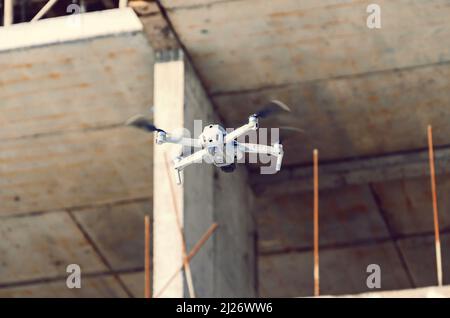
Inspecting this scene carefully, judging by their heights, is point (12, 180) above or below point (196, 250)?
above

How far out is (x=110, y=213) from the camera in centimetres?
3194

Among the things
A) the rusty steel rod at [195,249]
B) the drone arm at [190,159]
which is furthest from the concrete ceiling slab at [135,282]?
the drone arm at [190,159]

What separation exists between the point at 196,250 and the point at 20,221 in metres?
7.37

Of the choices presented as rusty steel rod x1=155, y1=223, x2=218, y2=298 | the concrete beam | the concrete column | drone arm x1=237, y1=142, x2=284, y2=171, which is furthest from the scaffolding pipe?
drone arm x1=237, y1=142, x2=284, y2=171

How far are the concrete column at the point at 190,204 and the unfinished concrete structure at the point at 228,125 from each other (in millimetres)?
39

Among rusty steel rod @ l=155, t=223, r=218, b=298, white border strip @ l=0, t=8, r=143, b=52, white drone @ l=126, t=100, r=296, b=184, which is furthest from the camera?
white border strip @ l=0, t=8, r=143, b=52

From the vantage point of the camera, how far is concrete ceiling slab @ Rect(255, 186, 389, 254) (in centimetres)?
3209

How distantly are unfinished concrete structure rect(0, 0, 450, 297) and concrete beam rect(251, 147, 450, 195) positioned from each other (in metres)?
0.03

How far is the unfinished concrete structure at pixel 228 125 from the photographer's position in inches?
1008

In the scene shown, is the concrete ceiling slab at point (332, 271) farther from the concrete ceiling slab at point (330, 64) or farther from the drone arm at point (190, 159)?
the drone arm at point (190, 159)

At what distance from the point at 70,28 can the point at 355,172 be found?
7.60 m

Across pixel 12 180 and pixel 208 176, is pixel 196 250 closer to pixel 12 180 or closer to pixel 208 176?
pixel 208 176

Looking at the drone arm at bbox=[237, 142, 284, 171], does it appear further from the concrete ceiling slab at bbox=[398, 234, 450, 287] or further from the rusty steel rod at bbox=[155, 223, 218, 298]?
the concrete ceiling slab at bbox=[398, 234, 450, 287]

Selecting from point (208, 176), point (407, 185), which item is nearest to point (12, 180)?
point (208, 176)
